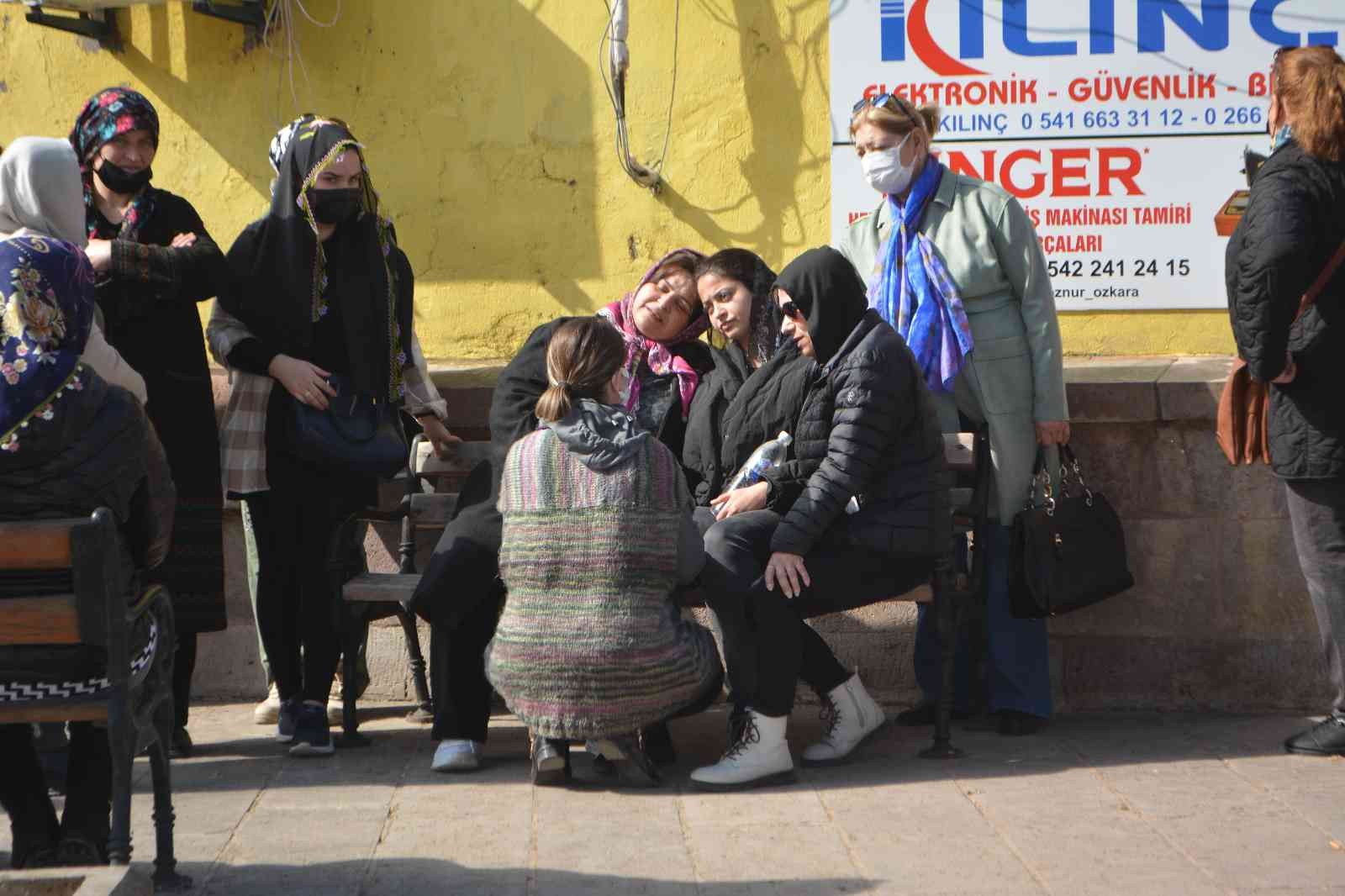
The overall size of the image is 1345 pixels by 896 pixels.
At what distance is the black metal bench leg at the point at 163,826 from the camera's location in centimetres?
403

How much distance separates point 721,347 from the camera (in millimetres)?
5656

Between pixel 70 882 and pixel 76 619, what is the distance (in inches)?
24.1

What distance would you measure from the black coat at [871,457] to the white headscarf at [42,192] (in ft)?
7.02

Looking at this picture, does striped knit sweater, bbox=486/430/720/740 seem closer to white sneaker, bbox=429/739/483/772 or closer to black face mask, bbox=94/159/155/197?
white sneaker, bbox=429/739/483/772

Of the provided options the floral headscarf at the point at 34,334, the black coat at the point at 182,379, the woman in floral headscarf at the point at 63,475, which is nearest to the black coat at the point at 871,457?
the black coat at the point at 182,379

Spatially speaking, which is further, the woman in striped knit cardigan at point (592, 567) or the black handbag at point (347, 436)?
the black handbag at point (347, 436)

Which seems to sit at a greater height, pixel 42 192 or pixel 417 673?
pixel 42 192

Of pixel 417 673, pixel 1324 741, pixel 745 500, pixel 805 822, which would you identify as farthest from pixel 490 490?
pixel 1324 741

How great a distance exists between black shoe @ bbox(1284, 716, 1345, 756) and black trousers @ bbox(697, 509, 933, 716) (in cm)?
126

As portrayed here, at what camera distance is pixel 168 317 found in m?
5.31

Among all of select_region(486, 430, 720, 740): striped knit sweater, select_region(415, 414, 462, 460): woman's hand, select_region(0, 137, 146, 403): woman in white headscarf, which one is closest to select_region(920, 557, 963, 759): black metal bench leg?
select_region(486, 430, 720, 740): striped knit sweater

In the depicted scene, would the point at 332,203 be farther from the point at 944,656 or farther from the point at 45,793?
the point at 944,656

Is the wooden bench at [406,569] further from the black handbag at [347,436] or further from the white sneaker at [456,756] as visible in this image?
the white sneaker at [456,756]

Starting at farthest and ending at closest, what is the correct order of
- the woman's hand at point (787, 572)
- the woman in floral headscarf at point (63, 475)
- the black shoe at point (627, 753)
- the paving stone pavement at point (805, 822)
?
the woman's hand at point (787, 572) → the black shoe at point (627, 753) → the paving stone pavement at point (805, 822) → the woman in floral headscarf at point (63, 475)
